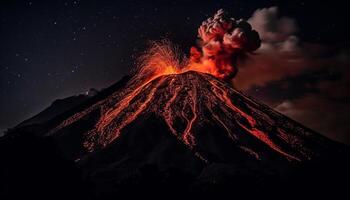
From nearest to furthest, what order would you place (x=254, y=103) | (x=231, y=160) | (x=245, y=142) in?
(x=231, y=160) → (x=245, y=142) → (x=254, y=103)

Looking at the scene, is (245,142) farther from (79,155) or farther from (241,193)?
(241,193)

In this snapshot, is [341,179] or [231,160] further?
[231,160]

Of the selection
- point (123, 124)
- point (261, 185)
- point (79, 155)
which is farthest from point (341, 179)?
point (123, 124)

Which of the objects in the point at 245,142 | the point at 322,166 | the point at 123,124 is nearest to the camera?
the point at 322,166

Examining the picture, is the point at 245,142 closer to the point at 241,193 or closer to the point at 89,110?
the point at 89,110

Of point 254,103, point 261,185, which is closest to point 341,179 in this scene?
point 261,185

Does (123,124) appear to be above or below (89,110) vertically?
below

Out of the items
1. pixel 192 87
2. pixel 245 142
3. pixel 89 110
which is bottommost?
pixel 245 142
